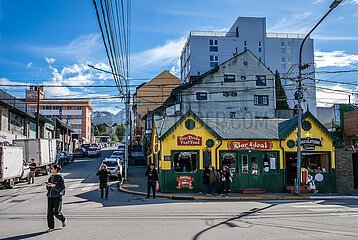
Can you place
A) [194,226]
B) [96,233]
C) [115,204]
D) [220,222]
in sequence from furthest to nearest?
[115,204] → [220,222] → [194,226] → [96,233]

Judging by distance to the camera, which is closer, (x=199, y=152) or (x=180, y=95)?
(x=199, y=152)

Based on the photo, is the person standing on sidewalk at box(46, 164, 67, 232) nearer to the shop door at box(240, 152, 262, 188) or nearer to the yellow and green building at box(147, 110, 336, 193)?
the yellow and green building at box(147, 110, 336, 193)

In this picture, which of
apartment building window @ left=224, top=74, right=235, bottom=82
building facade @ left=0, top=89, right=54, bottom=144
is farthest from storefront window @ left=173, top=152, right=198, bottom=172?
Result: apartment building window @ left=224, top=74, right=235, bottom=82

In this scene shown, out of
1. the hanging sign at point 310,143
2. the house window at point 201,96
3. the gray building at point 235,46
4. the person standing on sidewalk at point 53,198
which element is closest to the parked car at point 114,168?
the hanging sign at point 310,143

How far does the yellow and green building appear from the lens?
63.6ft

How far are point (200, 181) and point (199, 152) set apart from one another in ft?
5.56

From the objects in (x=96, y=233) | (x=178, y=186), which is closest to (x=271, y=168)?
(x=178, y=186)

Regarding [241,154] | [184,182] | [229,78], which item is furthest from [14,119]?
[241,154]

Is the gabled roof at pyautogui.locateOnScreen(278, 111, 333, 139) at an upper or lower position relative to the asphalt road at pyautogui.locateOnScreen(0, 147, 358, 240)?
upper

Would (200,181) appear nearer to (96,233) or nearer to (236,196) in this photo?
(236,196)

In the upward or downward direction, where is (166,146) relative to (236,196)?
upward

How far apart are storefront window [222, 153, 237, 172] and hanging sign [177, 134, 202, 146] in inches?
71.5

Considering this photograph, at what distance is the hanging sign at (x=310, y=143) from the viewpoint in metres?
20.5

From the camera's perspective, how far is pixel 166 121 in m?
20.9
